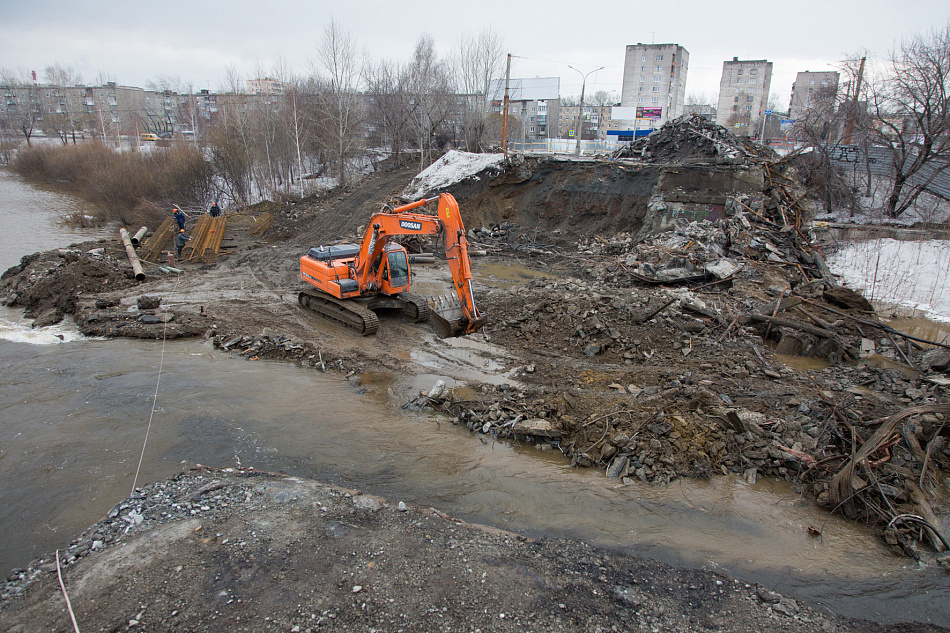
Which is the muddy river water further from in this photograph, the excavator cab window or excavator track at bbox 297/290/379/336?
the excavator cab window

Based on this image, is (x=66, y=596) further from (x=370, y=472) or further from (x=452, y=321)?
(x=452, y=321)

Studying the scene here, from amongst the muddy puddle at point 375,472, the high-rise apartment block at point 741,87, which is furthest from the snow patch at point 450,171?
the high-rise apartment block at point 741,87

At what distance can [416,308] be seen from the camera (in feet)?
39.5

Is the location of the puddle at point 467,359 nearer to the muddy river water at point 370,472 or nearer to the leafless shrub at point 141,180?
the muddy river water at point 370,472

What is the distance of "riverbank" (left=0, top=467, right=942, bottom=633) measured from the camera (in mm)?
4023

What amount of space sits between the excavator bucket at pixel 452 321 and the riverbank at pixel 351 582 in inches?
204

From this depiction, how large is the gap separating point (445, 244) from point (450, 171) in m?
17.6

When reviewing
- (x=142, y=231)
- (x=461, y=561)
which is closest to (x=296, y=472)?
(x=461, y=561)

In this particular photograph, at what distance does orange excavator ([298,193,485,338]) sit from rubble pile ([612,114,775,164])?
15238 mm

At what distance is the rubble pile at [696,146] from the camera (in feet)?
70.3

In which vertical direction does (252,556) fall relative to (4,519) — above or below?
above

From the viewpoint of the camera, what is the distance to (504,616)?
409 centimetres

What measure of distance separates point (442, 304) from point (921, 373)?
966 centimetres

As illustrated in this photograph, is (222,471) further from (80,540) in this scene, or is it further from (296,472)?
(80,540)
